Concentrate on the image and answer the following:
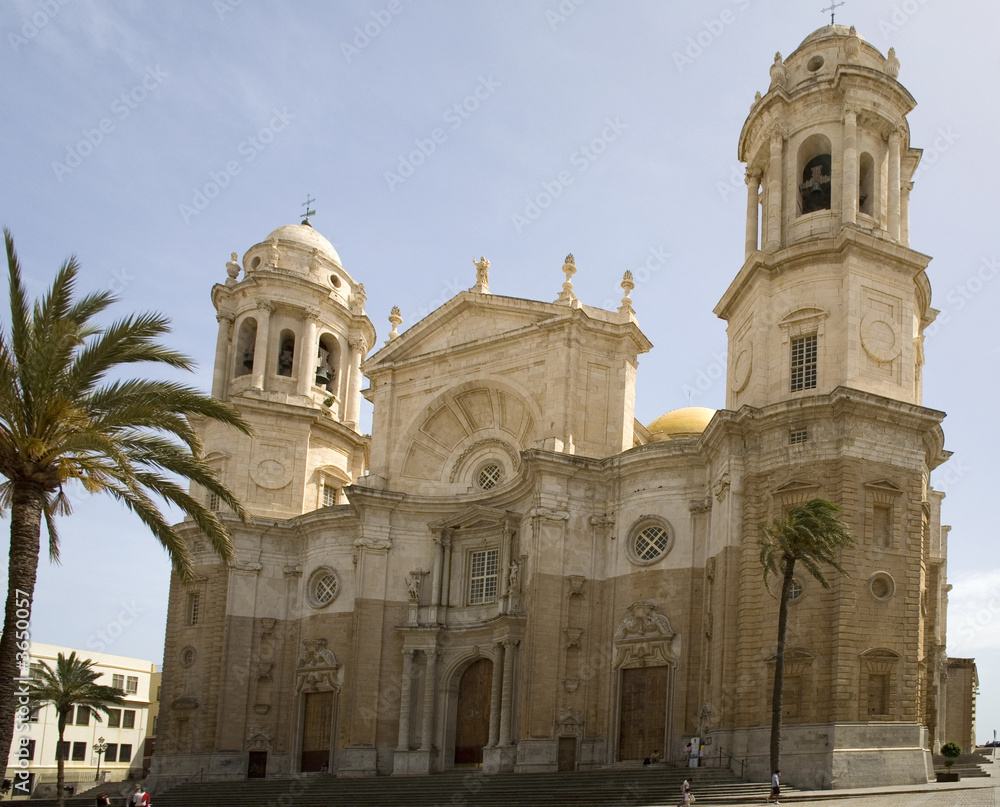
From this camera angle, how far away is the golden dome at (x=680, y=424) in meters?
48.0

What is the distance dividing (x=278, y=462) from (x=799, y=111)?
24.8 metres

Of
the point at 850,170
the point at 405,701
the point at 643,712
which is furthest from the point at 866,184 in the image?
the point at 405,701

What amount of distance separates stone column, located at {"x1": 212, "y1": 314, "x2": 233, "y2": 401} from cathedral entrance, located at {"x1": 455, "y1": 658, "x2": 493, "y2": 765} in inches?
674

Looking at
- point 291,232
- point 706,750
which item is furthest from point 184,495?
point 291,232

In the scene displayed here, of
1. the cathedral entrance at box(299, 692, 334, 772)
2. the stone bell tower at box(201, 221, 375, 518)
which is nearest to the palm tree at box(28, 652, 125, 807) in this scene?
the cathedral entrance at box(299, 692, 334, 772)

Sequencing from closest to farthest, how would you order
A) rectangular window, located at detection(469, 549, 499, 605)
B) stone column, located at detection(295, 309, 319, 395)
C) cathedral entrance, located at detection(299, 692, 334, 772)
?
rectangular window, located at detection(469, 549, 499, 605) < cathedral entrance, located at detection(299, 692, 334, 772) < stone column, located at detection(295, 309, 319, 395)

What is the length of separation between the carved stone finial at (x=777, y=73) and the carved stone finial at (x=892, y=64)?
3.29 metres

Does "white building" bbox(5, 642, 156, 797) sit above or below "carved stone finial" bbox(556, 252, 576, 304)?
below

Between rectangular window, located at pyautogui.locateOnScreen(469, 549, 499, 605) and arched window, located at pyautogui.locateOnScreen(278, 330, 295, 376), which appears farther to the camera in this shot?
arched window, located at pyautogui.locateOnScreen(278, 330, 295, 376)

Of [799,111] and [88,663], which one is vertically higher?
[799,111]

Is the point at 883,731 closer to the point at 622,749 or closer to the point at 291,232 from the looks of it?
the point at 622,749

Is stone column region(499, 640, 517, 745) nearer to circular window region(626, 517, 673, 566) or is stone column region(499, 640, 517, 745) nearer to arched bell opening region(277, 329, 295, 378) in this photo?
circular window region(626, 517, 673, 566)

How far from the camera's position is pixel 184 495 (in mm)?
19828

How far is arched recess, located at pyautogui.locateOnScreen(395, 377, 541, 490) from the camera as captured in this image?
43.3 metres
